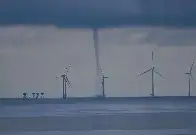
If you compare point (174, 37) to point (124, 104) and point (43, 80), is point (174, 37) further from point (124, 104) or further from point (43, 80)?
point (43, 80)

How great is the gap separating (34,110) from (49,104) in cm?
8

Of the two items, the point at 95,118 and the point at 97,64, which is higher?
the point at 97,64

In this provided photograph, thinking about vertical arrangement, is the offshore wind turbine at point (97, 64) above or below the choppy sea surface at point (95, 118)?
above

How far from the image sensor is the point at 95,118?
2.40m

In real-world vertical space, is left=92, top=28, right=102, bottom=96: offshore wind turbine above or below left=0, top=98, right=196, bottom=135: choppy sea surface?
above

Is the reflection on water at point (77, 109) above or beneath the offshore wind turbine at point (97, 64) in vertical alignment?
beneath

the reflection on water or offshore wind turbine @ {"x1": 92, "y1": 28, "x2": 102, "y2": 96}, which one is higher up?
offshore wind turbine @ {"x1": 92, "y1": 28, "x2": 102, "y2": 96}

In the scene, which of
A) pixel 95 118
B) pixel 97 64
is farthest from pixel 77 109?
pixel 97 64

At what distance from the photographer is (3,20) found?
240 centimetres

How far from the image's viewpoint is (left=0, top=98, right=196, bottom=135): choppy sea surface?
2391 millimetres

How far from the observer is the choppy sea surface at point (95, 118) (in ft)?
7.84

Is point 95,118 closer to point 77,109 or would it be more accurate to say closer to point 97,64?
point 77,109

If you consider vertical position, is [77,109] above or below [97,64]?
below

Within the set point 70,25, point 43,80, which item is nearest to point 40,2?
point 70,25
